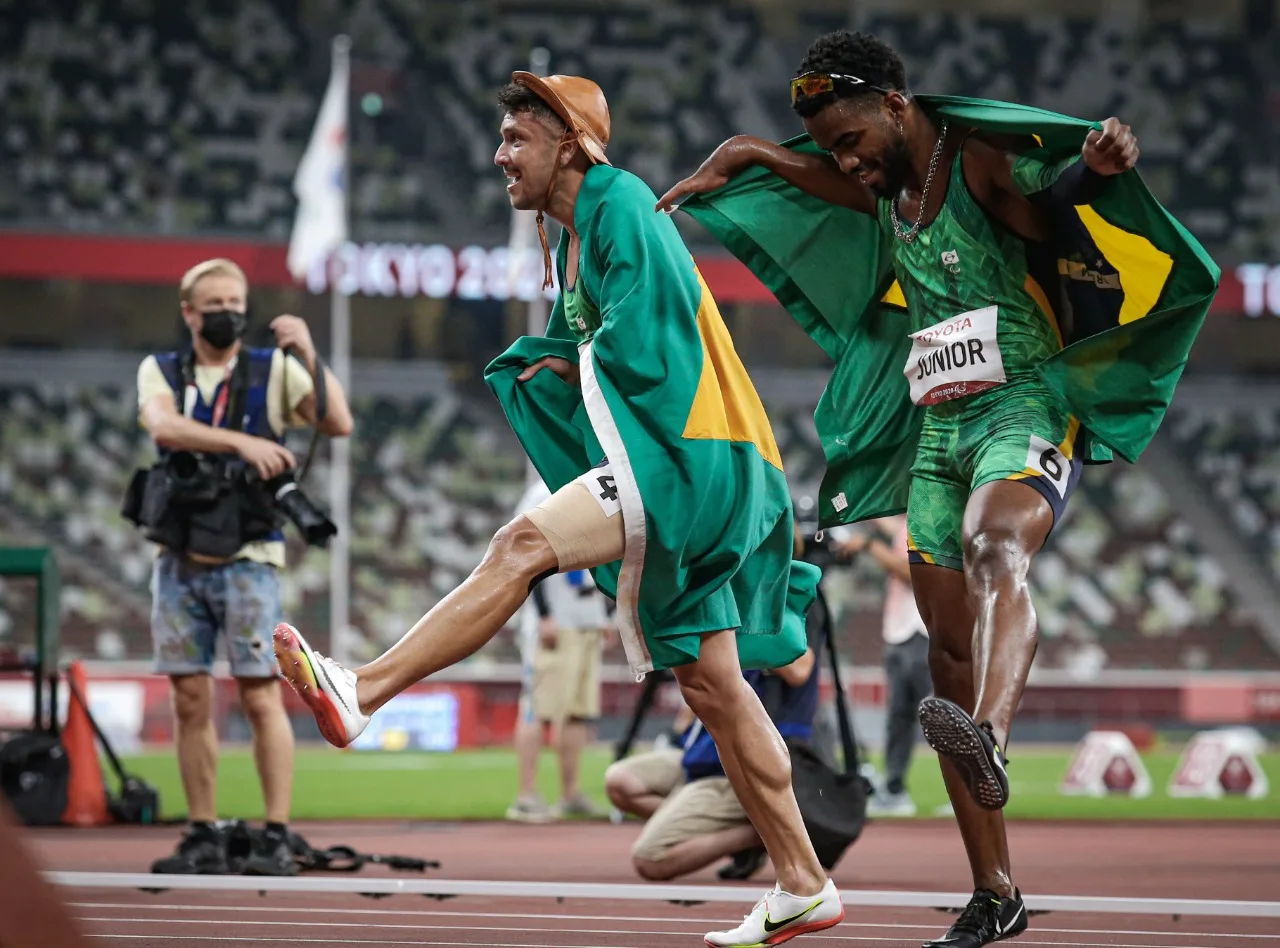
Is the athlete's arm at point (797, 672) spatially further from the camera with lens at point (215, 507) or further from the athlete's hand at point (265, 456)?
the athlete's hand at point (265, 456)

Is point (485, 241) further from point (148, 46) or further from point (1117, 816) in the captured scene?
point (1117, 816)

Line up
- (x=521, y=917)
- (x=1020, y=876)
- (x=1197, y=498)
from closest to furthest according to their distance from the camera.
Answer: (x=521, y=917), (x=1020, y=876), (x=1197, y=498)

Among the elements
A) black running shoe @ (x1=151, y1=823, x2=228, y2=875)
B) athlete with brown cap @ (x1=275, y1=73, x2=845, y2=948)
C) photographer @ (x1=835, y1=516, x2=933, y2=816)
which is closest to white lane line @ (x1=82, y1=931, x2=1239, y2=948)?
athlete with brown cap @ (x1=275, y1=73, x2=845, y2=948)

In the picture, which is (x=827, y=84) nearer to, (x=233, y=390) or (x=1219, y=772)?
(x=233, y=390)

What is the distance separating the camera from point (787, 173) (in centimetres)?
535

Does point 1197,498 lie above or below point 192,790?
above

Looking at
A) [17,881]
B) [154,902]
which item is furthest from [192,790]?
[17,881]

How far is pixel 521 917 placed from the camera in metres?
5.97

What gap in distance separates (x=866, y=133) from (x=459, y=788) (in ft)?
39.5

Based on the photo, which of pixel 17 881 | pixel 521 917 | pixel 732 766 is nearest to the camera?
pixel 17 881

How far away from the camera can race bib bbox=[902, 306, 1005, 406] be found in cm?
481

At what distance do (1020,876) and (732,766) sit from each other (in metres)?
4.03

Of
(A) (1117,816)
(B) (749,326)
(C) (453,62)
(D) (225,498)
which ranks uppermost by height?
(C) (453,62)

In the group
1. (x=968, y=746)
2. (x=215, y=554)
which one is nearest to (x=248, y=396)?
(x=215, y=554)
